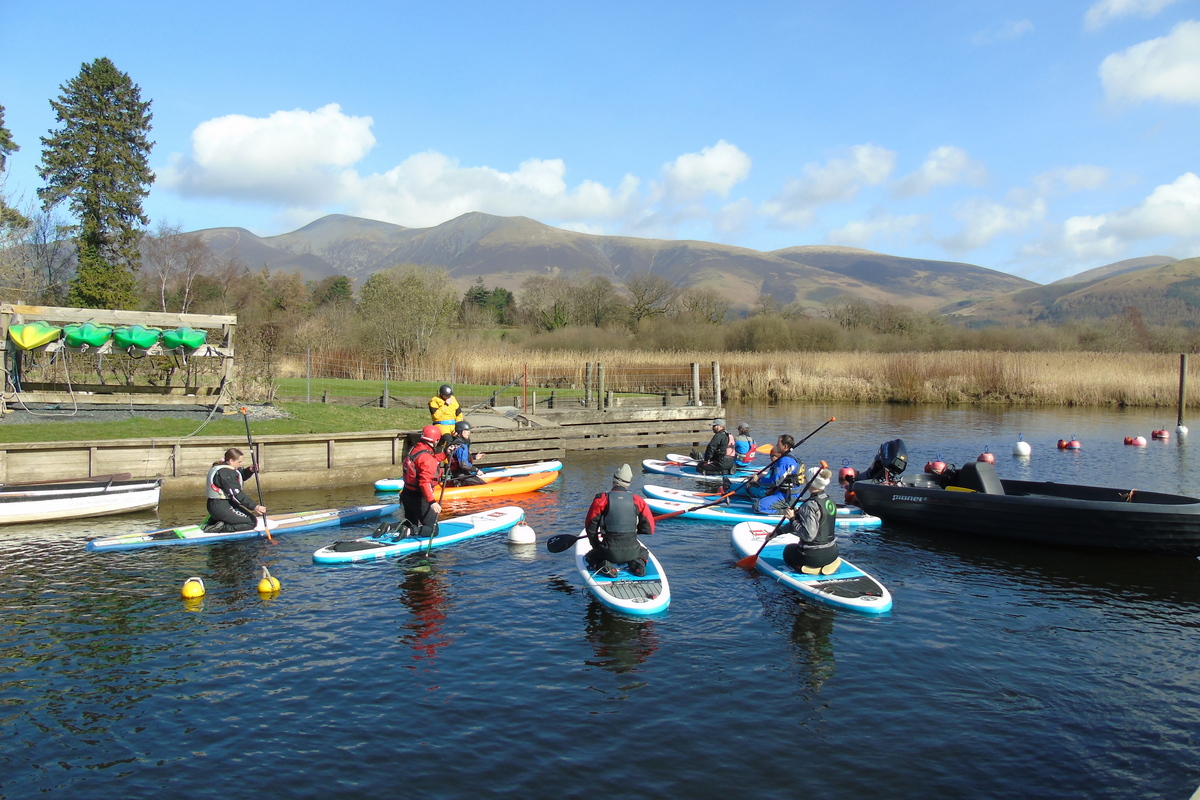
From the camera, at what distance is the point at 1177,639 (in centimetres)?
855

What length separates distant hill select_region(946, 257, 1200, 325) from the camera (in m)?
121

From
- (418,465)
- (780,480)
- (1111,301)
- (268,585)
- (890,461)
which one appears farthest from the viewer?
(1111,301)

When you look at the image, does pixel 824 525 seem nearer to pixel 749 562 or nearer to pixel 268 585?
pixel 749 562

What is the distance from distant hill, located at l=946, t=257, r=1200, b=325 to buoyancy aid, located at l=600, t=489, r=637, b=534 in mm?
120411

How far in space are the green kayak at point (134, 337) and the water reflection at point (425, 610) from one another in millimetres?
9608

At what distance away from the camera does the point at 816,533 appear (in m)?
9.90

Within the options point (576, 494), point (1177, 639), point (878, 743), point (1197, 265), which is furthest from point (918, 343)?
point (1197, 265)

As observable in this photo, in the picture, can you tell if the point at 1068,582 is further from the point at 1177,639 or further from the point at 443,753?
the point at 443,753

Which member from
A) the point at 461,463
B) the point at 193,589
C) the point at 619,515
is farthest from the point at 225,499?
the point at 619,515

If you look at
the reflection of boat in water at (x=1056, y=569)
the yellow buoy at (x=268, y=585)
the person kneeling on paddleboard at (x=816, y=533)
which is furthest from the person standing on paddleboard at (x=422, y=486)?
the reflection of boat in water at (x=1056, y=569)

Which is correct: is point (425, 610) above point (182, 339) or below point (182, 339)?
below

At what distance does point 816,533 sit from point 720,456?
7443 millimetres

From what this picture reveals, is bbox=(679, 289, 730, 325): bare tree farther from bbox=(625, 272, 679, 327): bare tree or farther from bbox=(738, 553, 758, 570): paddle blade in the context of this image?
bbox=(738, 553, 758, 570): paddle blade

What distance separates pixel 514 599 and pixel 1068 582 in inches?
294
